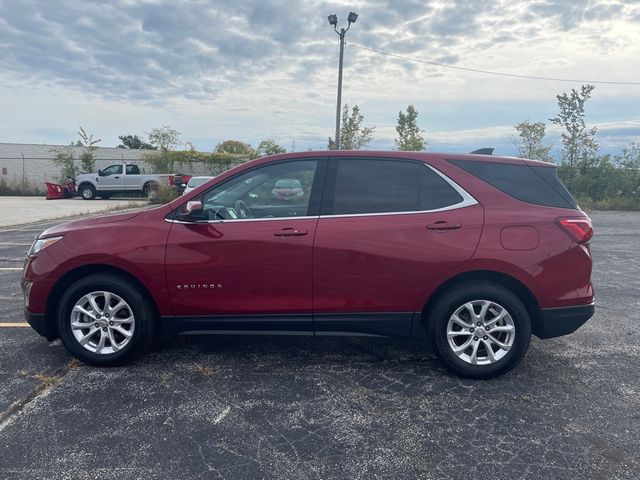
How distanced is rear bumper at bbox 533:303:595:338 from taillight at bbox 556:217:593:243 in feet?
1.75

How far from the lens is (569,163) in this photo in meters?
20.6

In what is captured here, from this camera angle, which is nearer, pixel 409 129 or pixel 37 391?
pixel 37 391

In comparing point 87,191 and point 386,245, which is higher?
point 386,245

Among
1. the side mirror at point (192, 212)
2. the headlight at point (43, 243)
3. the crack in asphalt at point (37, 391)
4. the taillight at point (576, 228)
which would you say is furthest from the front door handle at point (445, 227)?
the crack in asphalt at point (37, 391)

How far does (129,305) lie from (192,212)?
2.95 feet

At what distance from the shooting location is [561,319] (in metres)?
3.57

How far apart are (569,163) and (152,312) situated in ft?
70.0

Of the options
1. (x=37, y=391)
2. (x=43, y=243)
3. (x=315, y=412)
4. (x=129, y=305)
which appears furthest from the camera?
(x=43, y=243)

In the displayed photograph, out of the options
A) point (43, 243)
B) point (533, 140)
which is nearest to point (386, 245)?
point (43, 243)

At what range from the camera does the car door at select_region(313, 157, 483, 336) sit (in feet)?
11.5

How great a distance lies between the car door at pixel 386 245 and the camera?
3506mm

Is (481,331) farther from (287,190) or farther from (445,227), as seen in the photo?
(287,190)

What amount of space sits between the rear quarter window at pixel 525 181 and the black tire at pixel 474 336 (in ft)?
2.47

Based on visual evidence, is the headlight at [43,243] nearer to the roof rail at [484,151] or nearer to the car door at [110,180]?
the roof rail at [484,151]
